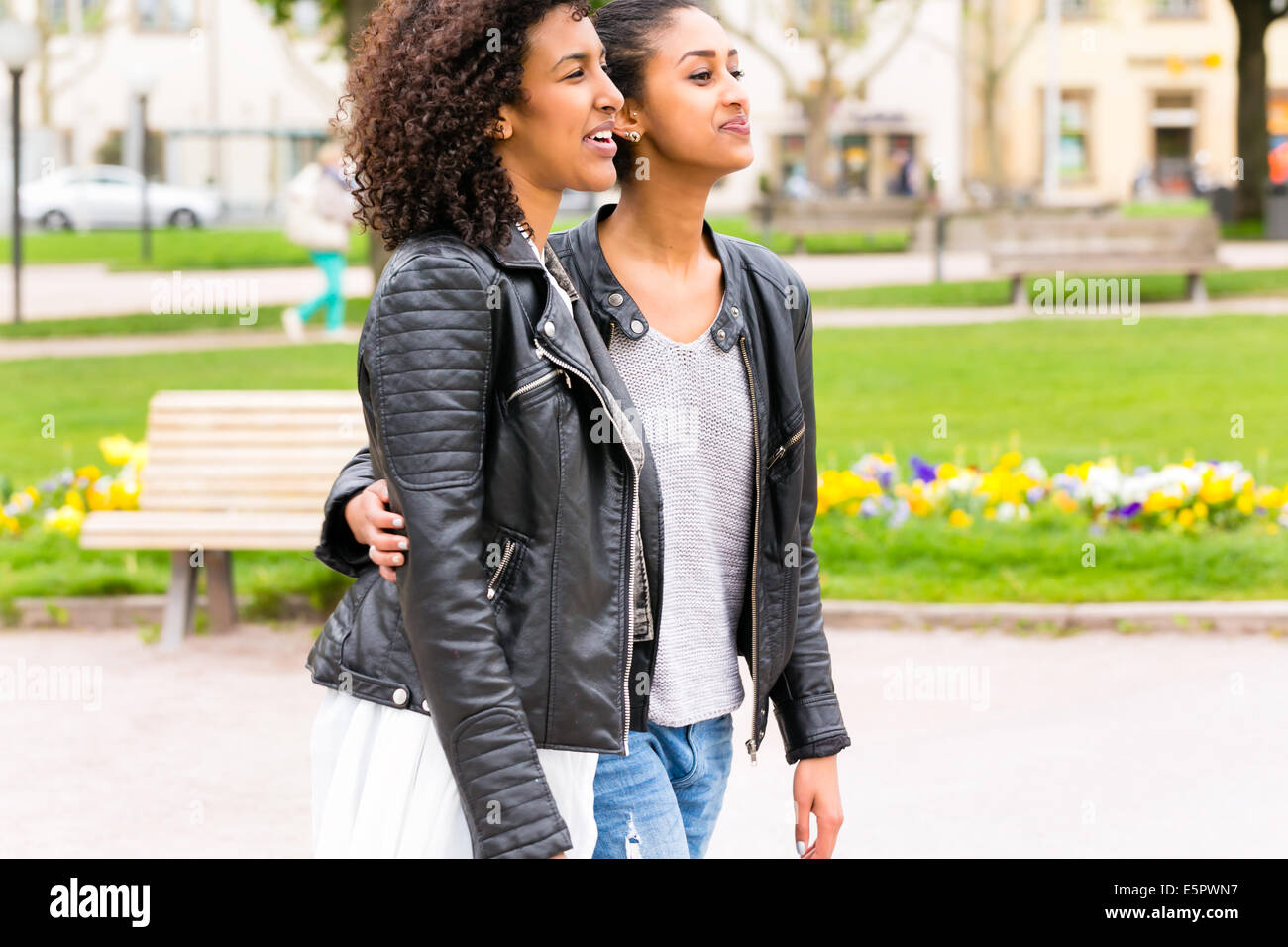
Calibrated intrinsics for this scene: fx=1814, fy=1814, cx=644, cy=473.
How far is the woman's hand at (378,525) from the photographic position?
7.22ft

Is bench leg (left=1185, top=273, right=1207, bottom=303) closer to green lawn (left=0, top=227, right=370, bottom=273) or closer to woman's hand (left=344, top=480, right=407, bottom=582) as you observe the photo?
green lawn (left=0, top=227, right=370, bottom=273)

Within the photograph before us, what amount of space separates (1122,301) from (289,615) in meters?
12.1

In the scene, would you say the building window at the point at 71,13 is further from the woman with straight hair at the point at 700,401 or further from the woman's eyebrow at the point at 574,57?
the woman's eyebrow at the point at 574,57

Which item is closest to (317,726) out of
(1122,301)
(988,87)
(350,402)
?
(350,402)

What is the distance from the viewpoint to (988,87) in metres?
41.4

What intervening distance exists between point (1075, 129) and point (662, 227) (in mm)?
54136

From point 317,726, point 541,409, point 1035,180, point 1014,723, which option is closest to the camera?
point 541,409

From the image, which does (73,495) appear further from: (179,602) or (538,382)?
(538,382)

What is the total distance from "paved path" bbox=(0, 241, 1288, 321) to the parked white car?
14408 mm

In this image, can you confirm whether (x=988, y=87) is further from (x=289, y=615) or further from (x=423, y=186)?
(x=423, y=186)

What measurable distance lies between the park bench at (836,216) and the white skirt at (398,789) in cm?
2370

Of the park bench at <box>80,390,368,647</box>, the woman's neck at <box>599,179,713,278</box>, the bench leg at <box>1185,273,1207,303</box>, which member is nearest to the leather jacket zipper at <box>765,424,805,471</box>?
the woman's neck at <box>599,179,713,278</box>

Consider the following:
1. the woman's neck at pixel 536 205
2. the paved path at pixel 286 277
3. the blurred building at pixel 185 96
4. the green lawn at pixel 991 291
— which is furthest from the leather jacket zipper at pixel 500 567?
the blurred building at pixel 185 96

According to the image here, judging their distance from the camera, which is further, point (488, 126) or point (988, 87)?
point (988, 87)
